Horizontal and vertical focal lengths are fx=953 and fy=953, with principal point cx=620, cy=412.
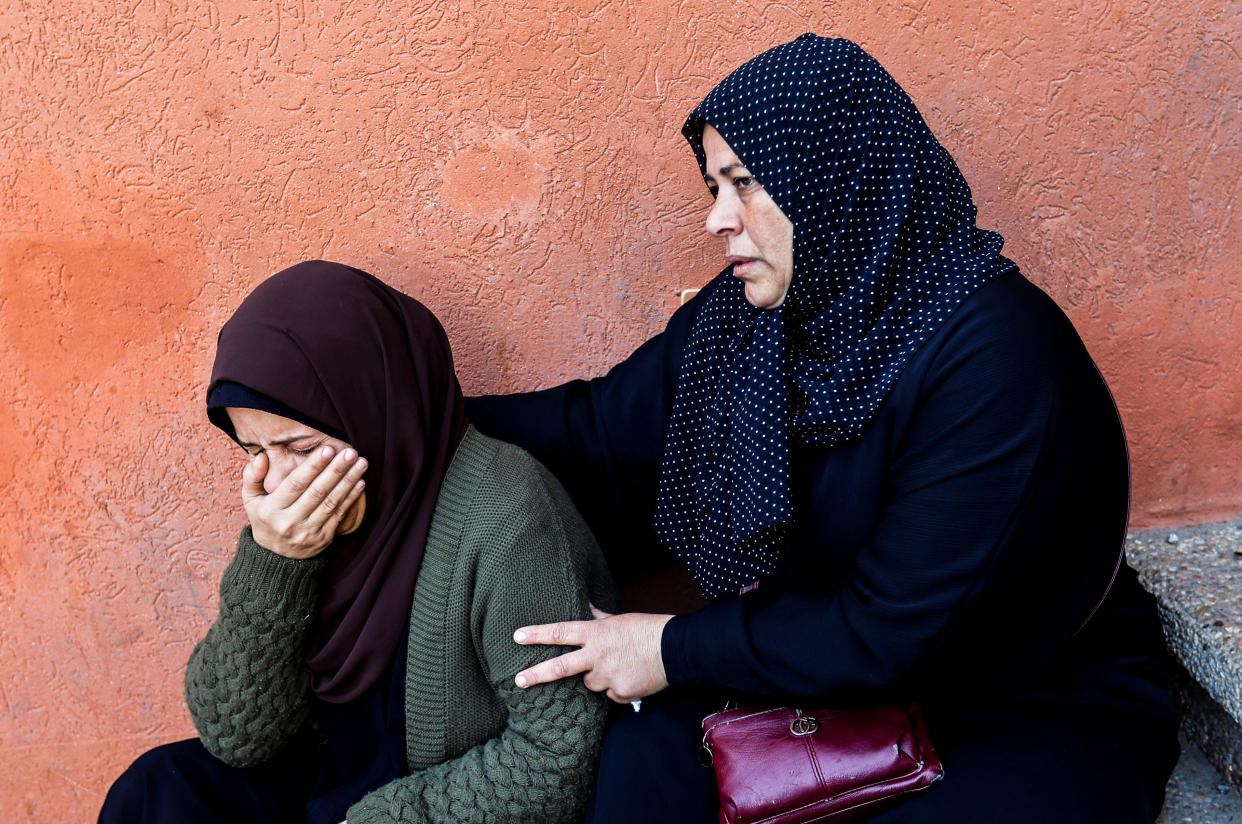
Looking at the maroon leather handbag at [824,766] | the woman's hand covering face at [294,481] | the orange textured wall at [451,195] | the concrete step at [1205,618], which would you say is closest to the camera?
the maroon leather handbag at [824,766]

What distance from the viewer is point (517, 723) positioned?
1.75 meters

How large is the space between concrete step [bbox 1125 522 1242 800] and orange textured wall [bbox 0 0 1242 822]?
0.75ft

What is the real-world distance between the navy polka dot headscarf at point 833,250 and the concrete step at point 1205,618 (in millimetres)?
960

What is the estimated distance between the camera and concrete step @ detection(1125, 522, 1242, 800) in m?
1.99

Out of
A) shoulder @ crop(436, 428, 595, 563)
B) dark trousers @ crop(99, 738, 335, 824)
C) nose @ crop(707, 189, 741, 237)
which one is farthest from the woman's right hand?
nose @ crop(707, 189, 741, 237)

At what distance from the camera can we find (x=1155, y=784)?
69.4 inches

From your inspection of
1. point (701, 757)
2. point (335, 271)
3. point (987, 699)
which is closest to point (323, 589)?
point (335, 271)

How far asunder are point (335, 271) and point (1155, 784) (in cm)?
182

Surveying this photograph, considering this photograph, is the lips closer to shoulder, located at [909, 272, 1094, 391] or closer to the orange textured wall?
shoulder, located at [909, 272, 1094, 391]

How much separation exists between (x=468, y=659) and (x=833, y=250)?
1007 millimetres

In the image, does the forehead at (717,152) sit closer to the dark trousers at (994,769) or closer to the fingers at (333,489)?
the fingers at (333,489)

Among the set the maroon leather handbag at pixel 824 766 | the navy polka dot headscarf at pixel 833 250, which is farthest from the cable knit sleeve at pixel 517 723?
the navy polka dot headscarf at pixel 833 250

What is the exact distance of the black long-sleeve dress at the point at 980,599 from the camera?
5.33ft

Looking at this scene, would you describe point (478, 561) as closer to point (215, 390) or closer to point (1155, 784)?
point (215, 390)
